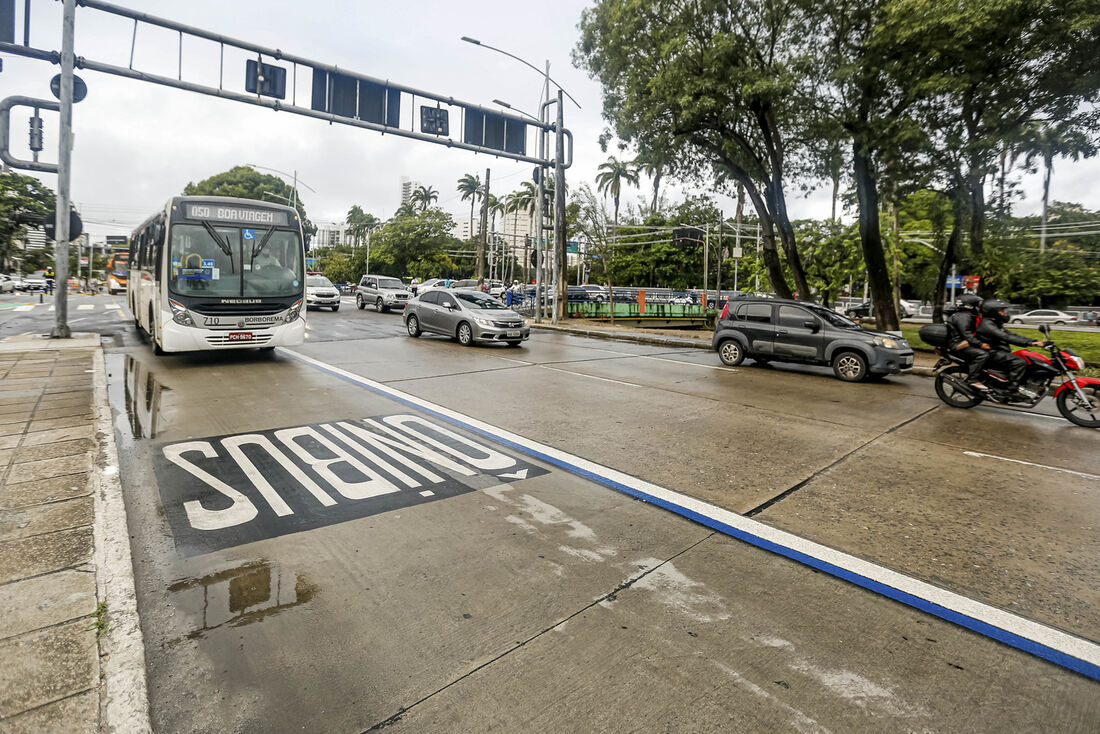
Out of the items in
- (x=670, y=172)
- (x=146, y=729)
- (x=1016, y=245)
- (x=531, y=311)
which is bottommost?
(x=146, y=729)

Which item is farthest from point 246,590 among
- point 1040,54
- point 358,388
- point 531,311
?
point 531,311

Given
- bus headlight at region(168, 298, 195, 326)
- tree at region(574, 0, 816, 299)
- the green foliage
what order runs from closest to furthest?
1. bus headlight at region(168, 298, 195, 326)
2. tree at region(574, 0, 816, 299)
3. the green foliage

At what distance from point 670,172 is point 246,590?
2167cm

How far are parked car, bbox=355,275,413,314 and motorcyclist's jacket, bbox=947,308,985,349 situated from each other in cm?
2313

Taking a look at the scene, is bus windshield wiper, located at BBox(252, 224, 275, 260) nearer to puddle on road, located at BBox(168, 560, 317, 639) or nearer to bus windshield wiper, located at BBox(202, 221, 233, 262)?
bus windshield wiper, located at BBox(202, 221, 233, 262)

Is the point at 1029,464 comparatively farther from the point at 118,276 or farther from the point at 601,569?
the point at 118,276

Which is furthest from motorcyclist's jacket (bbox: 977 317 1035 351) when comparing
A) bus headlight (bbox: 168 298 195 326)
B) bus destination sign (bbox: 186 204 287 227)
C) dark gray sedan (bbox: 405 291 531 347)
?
bus headlight (bbox: 168 298 195 326)

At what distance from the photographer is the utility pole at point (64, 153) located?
13.3 metres

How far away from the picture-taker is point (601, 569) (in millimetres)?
3705

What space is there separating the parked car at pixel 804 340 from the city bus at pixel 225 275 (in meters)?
9.47

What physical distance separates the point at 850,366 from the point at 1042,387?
3735mm

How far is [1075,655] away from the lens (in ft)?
9.55

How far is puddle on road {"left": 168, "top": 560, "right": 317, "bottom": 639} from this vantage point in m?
3.12

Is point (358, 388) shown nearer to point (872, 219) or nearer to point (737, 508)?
point (737, 508)
